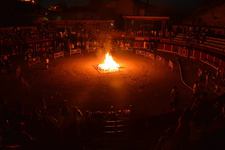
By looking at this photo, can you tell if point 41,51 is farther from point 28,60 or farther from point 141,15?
point 141,15

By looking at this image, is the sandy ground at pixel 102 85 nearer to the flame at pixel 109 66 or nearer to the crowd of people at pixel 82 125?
the flame at pixel 109 66

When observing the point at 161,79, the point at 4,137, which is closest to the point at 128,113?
the point at 4,137

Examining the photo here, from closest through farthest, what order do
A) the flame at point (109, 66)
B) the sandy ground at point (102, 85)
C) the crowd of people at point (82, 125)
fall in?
the crowd of people at point (82, 125) < the sandy ground at point (102, 85) < the flame at point (109, 66)

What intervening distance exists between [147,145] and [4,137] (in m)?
7.53

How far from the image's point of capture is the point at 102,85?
2739 centimetres

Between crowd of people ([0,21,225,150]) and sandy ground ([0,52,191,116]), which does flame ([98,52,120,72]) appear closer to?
sandy ground ([0,52,191,116])

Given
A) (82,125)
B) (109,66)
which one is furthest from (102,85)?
(82,125)

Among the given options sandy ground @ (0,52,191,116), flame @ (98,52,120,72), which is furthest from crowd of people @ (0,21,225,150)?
flame @ (98,52,120,72)

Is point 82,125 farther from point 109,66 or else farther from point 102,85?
point 109,66

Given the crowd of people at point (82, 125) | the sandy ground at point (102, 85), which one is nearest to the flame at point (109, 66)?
the sandy ground at point (102, 85)

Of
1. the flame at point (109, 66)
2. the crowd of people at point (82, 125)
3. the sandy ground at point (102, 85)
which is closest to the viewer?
the crowd of people at point (82, 125)

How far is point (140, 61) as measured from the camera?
3722 cm

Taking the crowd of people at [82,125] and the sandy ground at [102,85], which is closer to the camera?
the crowd of people at [82,125]

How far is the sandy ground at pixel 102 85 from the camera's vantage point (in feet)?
76.2
